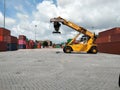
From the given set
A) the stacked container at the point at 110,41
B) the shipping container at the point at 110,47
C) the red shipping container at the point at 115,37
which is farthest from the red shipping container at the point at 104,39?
the red shipping container at the point at 115,37

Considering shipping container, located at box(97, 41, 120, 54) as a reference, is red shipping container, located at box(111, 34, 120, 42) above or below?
above

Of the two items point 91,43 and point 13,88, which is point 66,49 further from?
point 13,88

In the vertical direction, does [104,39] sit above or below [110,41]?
above

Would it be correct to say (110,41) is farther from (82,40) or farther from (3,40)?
(3,40)

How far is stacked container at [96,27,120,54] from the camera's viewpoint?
3407cm

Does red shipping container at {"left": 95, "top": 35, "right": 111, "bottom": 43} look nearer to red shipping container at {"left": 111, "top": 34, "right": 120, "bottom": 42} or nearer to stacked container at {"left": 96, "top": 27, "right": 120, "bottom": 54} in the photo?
stacked container at {"left": 96, "top": 27, "right": 120, "bottom": 54}

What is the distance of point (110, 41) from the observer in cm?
3703

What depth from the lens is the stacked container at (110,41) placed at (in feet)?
112

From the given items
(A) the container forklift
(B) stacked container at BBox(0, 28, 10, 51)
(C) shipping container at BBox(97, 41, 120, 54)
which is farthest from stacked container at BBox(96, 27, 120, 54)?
(B) stacked container at BBox(0, 28, 10, 51)

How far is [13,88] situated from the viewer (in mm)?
7336

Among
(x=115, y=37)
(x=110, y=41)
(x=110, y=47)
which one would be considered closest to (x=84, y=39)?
(x=115, y=37)

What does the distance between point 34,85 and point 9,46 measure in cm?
5419

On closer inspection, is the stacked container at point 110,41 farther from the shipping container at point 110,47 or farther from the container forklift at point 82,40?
the container forklift at point 82,40

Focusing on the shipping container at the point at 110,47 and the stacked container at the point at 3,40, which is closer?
the shipping container at the point at 110,47
